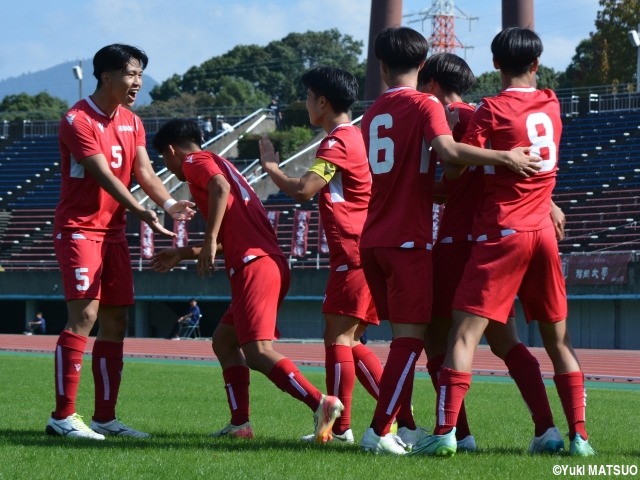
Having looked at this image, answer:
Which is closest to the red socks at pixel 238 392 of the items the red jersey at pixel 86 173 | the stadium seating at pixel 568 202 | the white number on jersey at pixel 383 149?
the red jersey at pixel 86 173

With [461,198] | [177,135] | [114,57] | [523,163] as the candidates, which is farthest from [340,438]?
[114,57]

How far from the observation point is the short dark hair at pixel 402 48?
6.53 metres

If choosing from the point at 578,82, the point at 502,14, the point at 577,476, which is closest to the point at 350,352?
the point at 577,476

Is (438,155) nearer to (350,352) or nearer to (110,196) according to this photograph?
(350,352)

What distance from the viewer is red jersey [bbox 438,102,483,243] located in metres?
6.67

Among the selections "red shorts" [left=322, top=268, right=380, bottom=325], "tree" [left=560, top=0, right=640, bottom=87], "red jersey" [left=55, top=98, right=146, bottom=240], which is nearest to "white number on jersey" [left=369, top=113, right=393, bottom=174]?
"red shorts" [left=322, top=268, right=380, bottom=325]

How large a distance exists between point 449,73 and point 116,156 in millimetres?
2366

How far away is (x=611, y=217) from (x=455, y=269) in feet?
87.2

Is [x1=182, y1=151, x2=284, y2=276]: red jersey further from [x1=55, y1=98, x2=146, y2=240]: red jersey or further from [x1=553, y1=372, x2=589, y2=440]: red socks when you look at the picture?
[x1=553, y1=372, x2=589, y2=440]: red socks

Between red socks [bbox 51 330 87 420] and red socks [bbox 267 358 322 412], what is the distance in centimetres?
139

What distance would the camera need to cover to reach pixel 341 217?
7.20m

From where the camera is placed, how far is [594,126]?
39.7 meters

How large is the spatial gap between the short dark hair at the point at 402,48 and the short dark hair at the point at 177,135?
5.47 ft

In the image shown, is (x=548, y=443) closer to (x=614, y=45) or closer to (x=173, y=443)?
(x=173, y=443)
